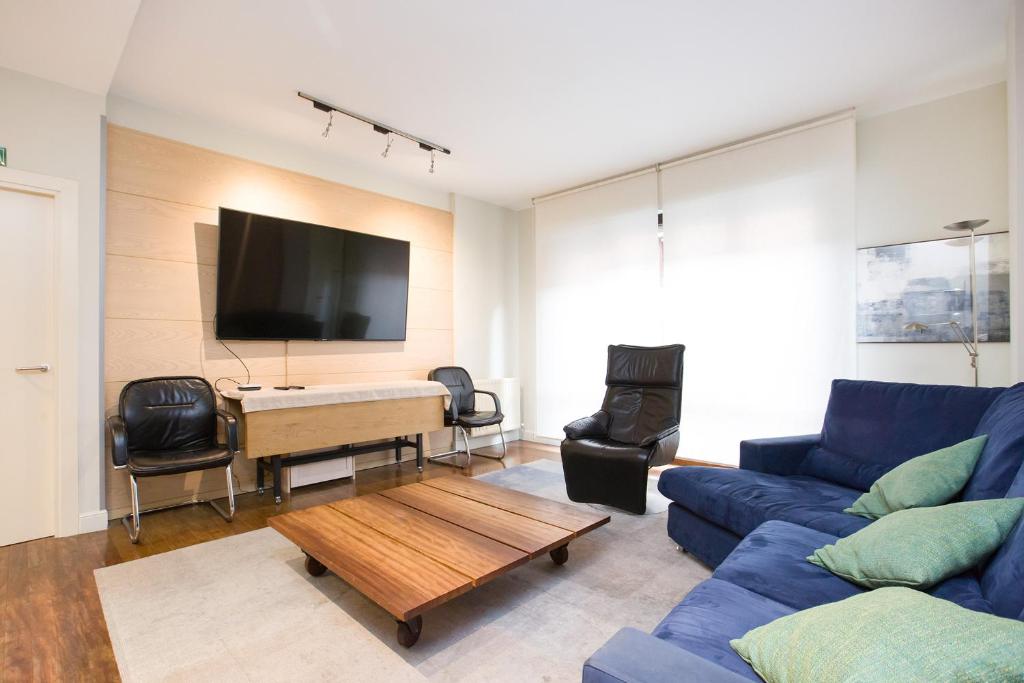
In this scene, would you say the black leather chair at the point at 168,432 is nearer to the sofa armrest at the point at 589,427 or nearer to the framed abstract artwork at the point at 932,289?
the sofa armrest at the point at 589,427

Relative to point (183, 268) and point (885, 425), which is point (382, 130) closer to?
point (183, 268)

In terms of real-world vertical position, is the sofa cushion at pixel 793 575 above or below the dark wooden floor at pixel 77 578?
above

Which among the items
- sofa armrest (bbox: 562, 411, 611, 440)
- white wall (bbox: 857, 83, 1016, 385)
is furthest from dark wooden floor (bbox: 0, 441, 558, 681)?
white wall (bbox: 857, 83, 1016, 385)

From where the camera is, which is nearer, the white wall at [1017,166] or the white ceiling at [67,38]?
the white ceiling at [67,38]

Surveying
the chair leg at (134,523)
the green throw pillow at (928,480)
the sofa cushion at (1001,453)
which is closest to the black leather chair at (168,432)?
the chair leg at (134,523)

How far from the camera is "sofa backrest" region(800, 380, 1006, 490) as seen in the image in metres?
2.15

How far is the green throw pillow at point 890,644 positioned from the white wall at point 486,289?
4682 mm

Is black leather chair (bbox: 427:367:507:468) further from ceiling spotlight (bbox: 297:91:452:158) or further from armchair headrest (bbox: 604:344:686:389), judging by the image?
ceiling spotlight (bbox: 297:91:452:158)

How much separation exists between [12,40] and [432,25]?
7.20ft

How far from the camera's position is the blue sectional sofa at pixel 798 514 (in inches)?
41.1

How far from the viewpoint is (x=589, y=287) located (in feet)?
17.2

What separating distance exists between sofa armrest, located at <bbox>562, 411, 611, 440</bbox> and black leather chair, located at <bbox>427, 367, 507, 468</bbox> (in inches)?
46.6

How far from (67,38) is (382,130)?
1828mm

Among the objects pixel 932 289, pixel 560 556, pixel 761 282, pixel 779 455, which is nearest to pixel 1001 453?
pixel 779 455
